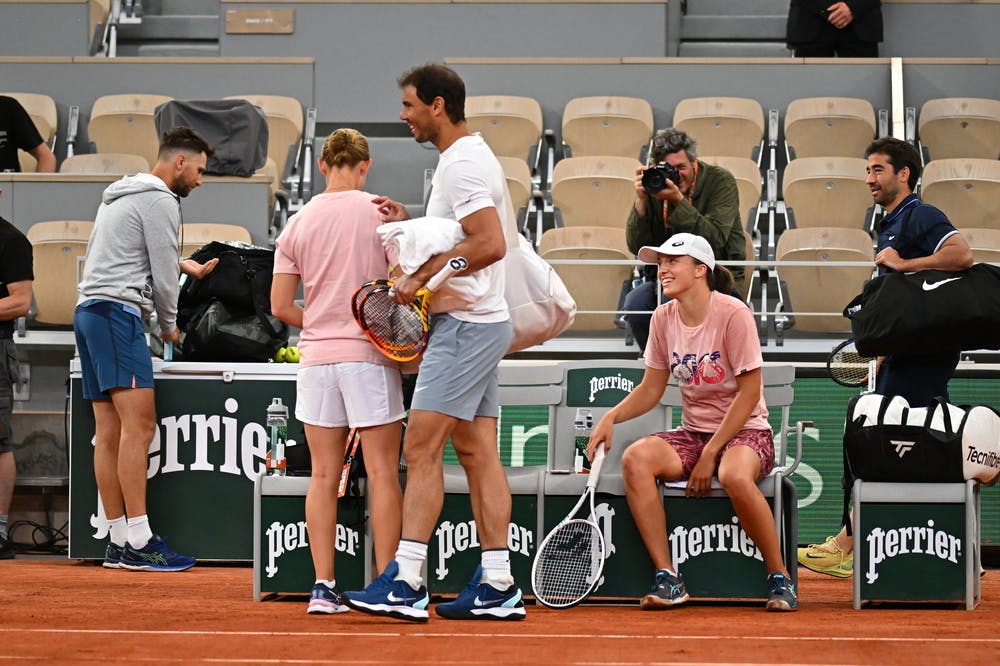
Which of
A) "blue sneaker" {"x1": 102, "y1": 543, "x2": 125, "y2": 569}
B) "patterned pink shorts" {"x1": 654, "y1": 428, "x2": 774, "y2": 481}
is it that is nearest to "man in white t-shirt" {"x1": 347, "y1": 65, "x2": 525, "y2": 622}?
"patterned pink shorts" {"x1": 654, "y1": 428, "x2": 774, "y2": 481}

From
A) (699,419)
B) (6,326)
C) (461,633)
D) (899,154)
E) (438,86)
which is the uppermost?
(438,86)

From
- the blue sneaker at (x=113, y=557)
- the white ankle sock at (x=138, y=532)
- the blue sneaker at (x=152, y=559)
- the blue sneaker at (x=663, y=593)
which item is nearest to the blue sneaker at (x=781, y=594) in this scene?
the blue sneaker at (x=663, y=593)

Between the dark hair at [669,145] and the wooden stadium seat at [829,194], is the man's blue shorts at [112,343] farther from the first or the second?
the wooden stadium seat at [829,194]

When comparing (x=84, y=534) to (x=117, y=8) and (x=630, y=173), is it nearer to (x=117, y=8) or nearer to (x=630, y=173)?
(x=630, y=173)

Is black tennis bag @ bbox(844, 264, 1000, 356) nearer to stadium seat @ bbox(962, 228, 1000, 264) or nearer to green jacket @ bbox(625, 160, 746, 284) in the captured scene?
green jacket @ bbox(625, 160, 746, 284)

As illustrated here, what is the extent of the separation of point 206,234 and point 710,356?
422 centimetres

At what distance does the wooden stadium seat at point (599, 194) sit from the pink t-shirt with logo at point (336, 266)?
481cm

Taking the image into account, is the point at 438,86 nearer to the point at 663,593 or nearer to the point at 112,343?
the point at 663,593

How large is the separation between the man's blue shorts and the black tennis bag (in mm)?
2889

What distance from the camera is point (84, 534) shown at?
645 centimetres

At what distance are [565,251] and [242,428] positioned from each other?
286 cm

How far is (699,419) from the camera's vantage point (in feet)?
17.1

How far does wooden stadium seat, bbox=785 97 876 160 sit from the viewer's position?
1045 centimetres

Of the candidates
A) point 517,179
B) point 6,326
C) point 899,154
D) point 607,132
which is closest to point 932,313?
point 899,154
